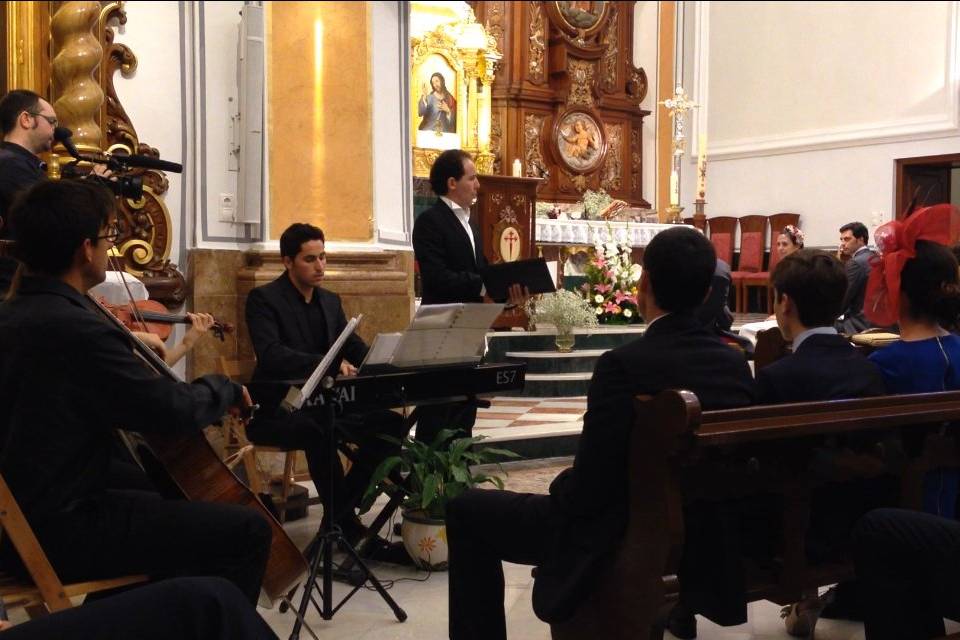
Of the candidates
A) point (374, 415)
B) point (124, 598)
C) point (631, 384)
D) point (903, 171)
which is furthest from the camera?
point (903, 171)

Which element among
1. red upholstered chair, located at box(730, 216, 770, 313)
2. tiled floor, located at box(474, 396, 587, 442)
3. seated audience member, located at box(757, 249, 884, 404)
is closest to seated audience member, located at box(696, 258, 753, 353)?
tiled floor, located at box(474, 396, 587, 442)

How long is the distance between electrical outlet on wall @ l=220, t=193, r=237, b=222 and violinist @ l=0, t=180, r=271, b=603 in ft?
11.7

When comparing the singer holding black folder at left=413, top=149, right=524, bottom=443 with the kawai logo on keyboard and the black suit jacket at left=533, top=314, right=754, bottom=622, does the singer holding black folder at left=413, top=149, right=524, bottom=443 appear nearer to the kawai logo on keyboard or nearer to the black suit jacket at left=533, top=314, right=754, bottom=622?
the kawai logo on keyboard

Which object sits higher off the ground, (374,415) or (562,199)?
(562,199)

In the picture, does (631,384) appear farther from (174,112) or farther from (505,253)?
(505,253)

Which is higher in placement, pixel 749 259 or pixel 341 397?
pixel 749 259

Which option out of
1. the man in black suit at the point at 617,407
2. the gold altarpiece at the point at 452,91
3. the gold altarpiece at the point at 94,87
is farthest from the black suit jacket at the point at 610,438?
the gold altarpiece at the point at 452,91

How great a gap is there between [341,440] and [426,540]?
0.50 meters

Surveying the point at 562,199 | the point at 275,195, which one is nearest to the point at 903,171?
the point at 562,199

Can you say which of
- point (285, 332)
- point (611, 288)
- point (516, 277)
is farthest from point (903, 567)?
point (611, 288)

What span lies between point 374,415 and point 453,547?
1.50m

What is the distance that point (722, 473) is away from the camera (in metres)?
2.43

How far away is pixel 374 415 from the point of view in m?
4.14

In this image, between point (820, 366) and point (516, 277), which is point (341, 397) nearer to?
point (516, 277)
